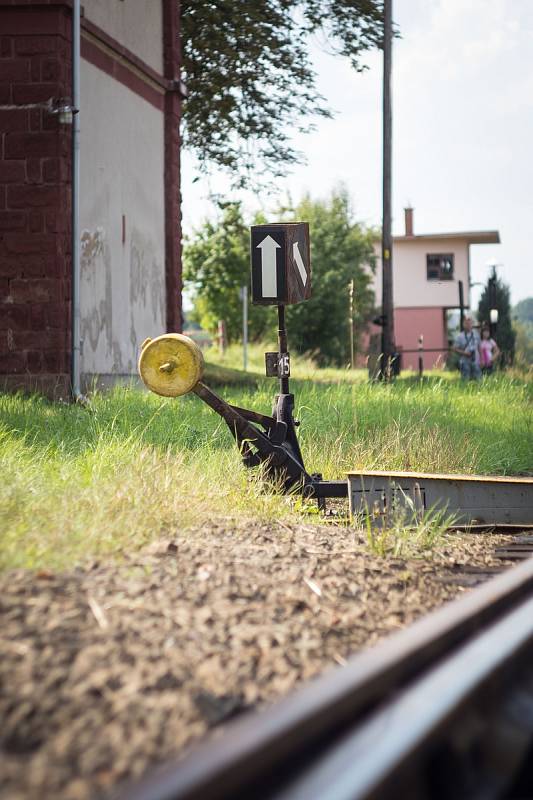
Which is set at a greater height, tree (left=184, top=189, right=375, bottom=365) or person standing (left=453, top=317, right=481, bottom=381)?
tree (left=184, top=189, right=375, bottom=365)

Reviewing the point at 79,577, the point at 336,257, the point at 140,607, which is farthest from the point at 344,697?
the point at 336,257

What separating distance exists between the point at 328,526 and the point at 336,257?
161 ft

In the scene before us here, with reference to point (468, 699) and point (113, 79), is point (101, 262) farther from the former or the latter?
point (468, 699)

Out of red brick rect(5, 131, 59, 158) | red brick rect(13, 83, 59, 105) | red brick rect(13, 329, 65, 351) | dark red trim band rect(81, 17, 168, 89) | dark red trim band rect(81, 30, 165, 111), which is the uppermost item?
dark red trim band rect(81, 17, 168, 89)

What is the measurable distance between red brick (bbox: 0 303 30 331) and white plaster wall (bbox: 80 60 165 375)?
0.95 metres

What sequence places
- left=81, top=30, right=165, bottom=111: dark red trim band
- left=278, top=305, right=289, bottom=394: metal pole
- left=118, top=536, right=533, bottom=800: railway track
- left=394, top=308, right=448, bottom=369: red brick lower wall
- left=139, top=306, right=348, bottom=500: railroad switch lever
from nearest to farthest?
left=118, top=536, right=533, bottom=800: railway track < left=139, top=306, right=348, bottom=500: railroad switch lever < left=278, top=305, right=289, bottom=394: metal pole < left=81, top=30, right=165, bottom=111: dark red trim band < left=394, top=308, right=448, bottom=369: red brick lower wall

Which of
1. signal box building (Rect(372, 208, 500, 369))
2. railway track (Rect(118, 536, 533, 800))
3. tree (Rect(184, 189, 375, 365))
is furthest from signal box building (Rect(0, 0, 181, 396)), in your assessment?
signal box building (Rect(372, 208, 500, 369))

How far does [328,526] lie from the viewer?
20.5 ft

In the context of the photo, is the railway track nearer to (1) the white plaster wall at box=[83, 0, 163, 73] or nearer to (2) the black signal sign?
(2) the black signal sign

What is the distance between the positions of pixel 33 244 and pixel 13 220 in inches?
15.7

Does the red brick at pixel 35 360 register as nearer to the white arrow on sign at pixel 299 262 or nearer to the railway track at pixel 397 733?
the white arrow on sign at pixel 299 262

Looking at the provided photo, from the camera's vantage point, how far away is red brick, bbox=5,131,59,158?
1323 centimetres

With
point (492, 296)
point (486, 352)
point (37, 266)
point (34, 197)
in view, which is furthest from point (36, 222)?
point (492, 296)

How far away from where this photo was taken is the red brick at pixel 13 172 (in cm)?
1323
